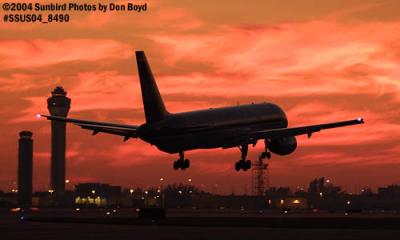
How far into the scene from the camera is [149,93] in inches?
3381

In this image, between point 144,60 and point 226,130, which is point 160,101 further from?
point 226,130

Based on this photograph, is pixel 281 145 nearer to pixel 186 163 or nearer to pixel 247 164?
pixel 247 164

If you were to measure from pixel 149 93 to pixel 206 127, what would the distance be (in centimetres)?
913

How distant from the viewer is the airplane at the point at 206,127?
85.6 meters

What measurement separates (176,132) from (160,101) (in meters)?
3.89

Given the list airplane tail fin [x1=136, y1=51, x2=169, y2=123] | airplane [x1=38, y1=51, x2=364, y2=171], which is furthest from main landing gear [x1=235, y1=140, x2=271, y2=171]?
airplane tail fin [x1=136, y1=51, x2=169, y2=123]

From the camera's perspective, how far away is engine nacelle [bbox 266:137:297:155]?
322ft

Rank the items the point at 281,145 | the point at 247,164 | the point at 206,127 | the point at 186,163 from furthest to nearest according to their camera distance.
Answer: the point at 281,145 → the point at 247,164 → the point at 186,163 → the point at 206,127

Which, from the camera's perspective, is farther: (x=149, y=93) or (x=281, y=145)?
(x=281, y=145)

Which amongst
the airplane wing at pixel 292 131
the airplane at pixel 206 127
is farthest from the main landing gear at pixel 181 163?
the airplane wing at pixel 292 131

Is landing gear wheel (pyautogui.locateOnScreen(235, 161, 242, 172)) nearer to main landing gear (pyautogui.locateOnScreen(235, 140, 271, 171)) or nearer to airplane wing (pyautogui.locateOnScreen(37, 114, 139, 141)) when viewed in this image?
main landing gear (pyautogui.locateOnScreen(235, 140, 271, 171))

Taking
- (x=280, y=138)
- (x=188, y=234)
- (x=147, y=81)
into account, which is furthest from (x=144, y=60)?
(x=188, y=234)

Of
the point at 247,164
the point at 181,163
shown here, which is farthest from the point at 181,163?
the point at 247,164

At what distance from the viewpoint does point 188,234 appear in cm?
5422
